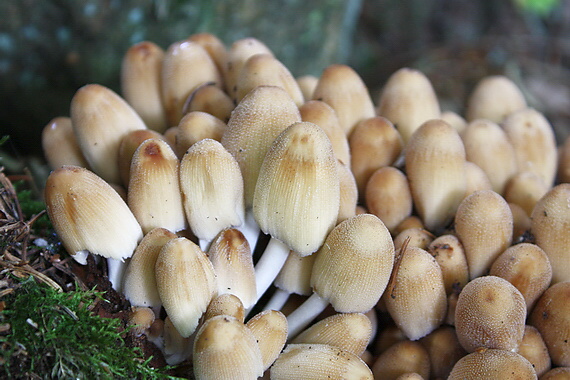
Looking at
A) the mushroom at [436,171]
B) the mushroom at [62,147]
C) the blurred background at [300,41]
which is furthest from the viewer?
the blurred background at [300,41]

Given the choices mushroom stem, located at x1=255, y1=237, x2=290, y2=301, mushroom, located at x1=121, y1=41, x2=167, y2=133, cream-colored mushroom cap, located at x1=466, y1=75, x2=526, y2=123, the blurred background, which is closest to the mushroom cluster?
mushroom stem, located at x1=255, y1=237, x2=290, y2=301

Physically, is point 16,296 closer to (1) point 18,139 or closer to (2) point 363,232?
(2) point 363,232

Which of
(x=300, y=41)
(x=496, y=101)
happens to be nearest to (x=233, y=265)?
(x=496, y=101)

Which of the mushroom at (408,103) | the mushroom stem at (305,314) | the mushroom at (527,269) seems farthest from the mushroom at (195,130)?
the mushroom at (527,269)

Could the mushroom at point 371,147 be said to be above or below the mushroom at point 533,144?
above

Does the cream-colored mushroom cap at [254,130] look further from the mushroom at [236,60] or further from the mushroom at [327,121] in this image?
the mushroom at [236,60]

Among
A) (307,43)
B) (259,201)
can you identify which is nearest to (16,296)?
(259,201)

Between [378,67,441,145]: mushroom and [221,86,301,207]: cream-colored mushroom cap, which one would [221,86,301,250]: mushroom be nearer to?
[221,86,301,207]: cream-colored mushroom cap
